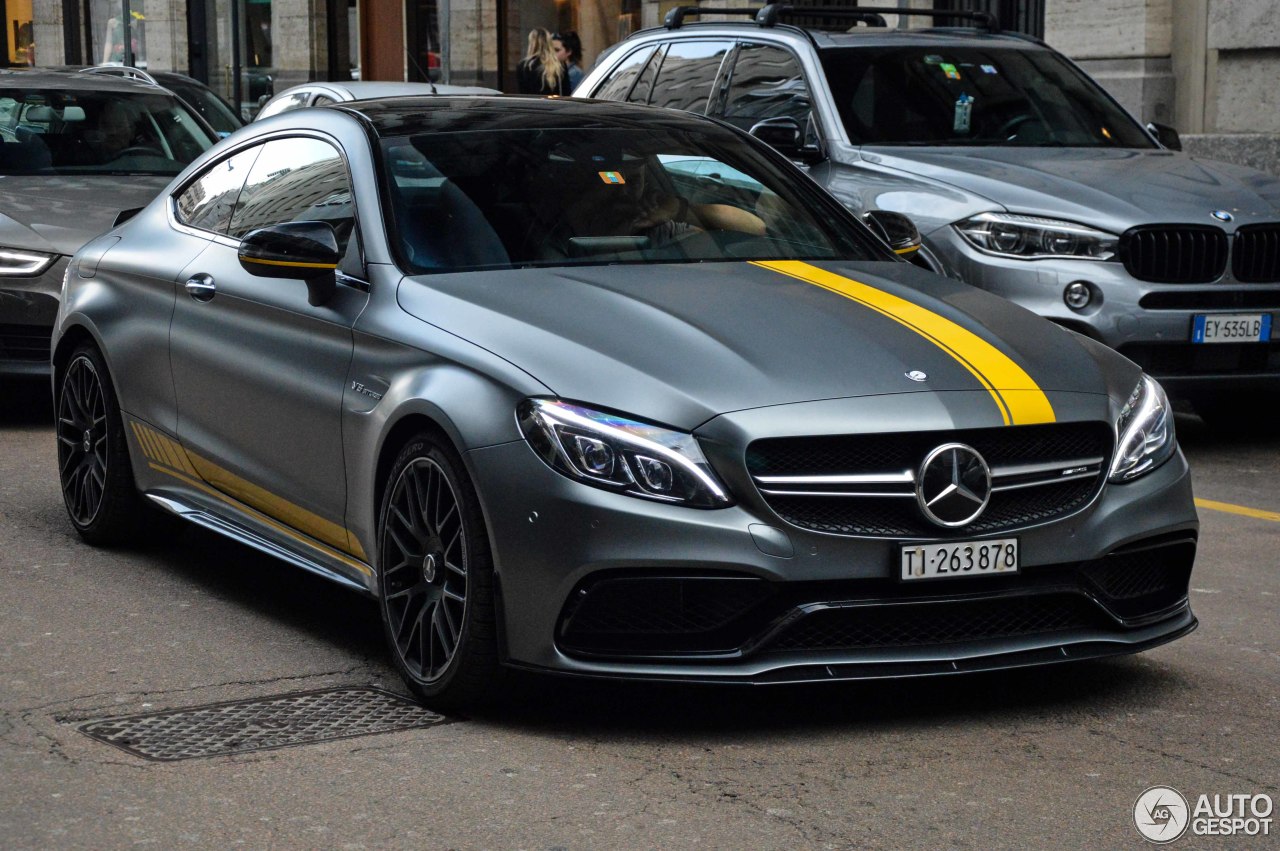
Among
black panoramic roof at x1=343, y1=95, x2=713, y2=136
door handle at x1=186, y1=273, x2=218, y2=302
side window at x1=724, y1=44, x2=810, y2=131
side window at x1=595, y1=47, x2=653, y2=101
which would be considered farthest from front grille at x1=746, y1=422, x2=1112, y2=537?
side window at x1=595, y1=47, x2=653, y2=101

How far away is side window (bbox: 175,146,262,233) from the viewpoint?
6773mm

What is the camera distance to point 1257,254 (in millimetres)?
9250

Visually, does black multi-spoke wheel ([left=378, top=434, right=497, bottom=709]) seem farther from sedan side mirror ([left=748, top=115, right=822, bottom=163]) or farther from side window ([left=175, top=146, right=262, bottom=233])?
sedan side mirror ([left=748, top=115, right=822, bottom=163])

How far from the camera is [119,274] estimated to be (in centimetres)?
717

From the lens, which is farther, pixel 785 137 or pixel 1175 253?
pixel 785 137

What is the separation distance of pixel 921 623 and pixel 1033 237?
4629 mm

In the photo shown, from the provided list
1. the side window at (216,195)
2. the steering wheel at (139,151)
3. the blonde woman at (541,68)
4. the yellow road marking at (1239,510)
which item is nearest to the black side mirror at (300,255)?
the side window at (216,195)

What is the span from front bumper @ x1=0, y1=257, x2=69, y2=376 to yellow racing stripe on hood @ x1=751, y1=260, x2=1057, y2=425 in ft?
17.8

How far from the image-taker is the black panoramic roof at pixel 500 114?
20.4ft

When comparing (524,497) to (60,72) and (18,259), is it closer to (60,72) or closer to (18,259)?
(18,259)

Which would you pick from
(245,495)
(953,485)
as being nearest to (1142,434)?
(953,485)

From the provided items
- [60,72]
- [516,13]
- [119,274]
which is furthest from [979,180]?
[516,13]

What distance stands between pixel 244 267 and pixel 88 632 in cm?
114

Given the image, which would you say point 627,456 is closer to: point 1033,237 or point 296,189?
point 296,189
